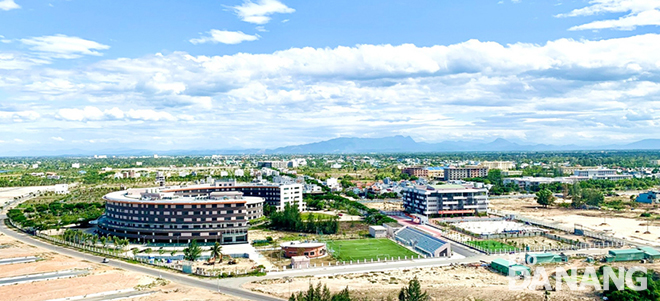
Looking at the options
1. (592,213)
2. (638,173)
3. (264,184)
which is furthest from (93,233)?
(638,173)

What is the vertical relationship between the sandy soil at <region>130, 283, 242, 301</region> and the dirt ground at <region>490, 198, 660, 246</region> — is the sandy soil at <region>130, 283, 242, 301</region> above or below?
below

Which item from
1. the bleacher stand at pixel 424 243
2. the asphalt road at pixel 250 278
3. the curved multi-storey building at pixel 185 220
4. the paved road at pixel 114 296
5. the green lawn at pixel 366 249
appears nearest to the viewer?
the paved road at pixel 114 296

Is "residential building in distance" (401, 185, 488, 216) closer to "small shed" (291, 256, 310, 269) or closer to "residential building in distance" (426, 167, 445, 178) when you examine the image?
"small shed" (291, 256, 310, 269)

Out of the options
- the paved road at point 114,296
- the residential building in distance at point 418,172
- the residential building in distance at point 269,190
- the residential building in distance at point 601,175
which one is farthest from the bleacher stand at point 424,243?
the residential building in distance at point 418,172

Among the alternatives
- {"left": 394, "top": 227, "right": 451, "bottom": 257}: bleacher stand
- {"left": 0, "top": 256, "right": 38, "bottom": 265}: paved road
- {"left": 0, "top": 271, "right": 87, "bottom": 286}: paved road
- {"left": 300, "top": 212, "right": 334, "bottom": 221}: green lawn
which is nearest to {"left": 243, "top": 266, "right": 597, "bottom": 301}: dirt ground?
{"left": 394, "top": 227, "right": 451, "bottom": 257}: bleacher stand

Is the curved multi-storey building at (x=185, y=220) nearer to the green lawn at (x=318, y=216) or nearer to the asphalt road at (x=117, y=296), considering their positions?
the green lawn at (x=318, y=216)

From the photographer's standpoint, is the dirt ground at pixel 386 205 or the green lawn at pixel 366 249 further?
the dirt ground at pixel 386 205

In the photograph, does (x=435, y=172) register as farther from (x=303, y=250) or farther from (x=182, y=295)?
(x=182, y=295)
